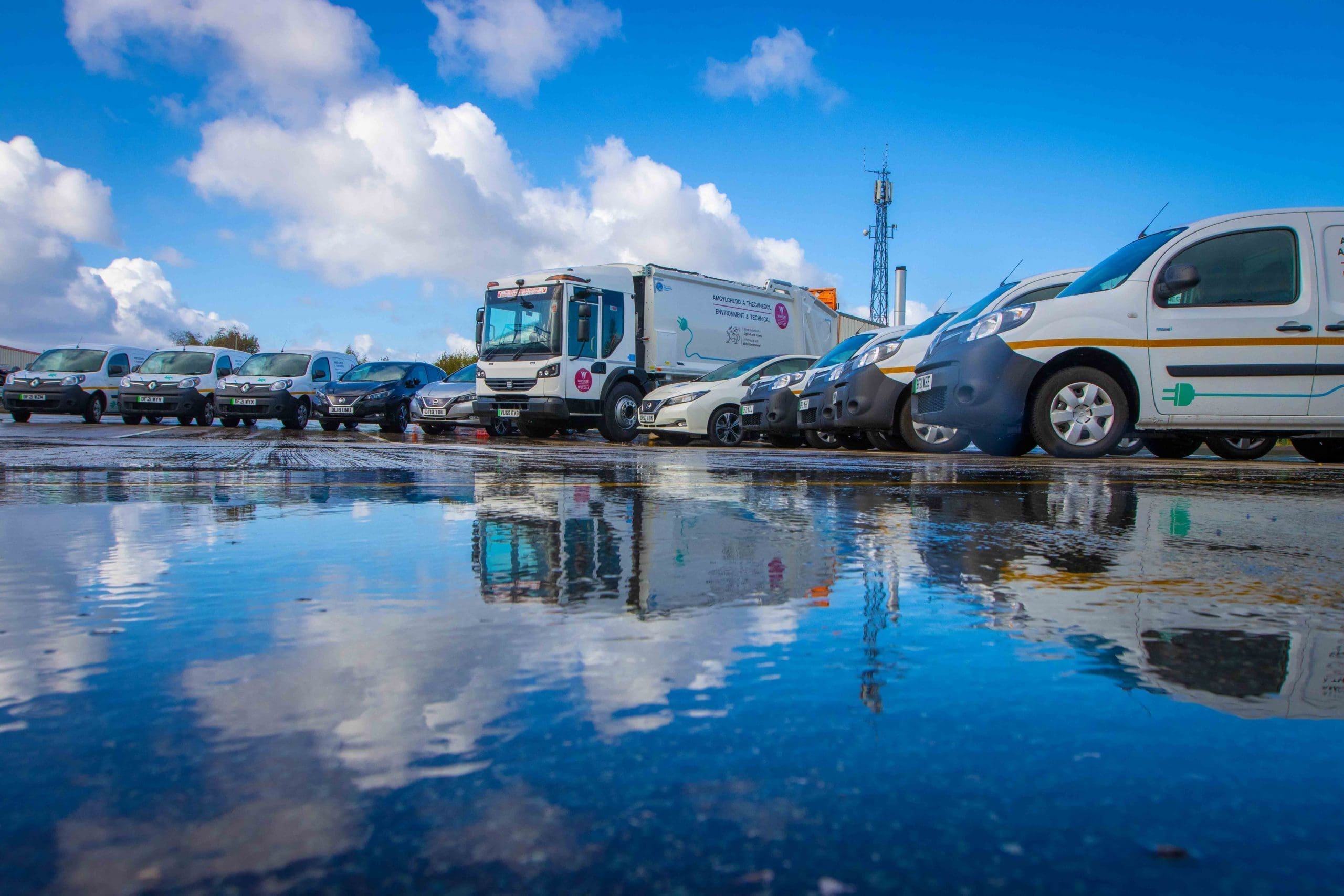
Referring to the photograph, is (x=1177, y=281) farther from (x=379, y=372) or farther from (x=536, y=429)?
(x=379, y=372)

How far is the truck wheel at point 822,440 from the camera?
1251 cm

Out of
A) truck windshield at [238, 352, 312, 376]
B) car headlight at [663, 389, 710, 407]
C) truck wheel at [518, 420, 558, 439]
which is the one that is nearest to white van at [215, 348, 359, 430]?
truck windshield at [238, 352, 312, 376]

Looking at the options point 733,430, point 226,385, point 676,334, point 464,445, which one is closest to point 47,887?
point 464,445

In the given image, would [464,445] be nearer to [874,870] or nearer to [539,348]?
[539,348]

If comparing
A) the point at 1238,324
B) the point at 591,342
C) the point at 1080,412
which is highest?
the point at 591,342

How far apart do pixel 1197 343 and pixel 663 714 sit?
7.75 metres

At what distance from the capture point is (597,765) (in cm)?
105

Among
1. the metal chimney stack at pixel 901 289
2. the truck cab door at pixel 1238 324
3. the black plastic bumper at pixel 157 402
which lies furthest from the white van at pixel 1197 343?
the metal chimney stack at pixel 901 289

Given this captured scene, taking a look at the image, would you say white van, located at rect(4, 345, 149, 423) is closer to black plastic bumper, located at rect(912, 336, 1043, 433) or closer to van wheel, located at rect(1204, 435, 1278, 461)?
black plastic bumper, located at rect(912, 336, 1043, 433)

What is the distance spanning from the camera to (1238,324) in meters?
Result: 7.63

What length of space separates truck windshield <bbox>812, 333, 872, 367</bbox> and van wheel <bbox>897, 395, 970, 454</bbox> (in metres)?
1.82

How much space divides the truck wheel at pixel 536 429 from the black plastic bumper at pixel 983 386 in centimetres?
860

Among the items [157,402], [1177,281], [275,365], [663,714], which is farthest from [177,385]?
[663,714]

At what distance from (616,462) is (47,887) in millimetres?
6752
